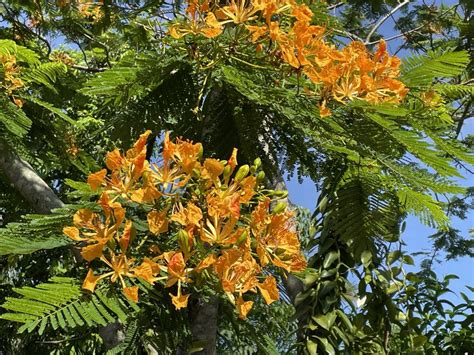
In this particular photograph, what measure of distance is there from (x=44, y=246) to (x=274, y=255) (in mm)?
423

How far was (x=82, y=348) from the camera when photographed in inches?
146

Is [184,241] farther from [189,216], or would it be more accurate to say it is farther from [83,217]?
[83,217]

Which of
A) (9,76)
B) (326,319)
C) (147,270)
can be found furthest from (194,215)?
(9,76)

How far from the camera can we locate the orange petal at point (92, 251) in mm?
982

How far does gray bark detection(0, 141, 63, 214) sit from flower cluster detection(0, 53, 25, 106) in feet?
0.79

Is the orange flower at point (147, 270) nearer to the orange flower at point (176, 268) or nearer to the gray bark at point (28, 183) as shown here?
the orange flower at point (176, 268)

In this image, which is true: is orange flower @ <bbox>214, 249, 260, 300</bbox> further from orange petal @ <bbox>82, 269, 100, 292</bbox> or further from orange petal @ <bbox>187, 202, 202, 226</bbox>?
orange petal @ <bbox>82, 269, 100, 292</bbox>

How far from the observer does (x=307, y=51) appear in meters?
1.19

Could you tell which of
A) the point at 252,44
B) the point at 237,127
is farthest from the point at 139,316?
the point at 252,44

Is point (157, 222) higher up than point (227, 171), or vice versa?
point (227, 171)

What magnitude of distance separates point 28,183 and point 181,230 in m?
1.28

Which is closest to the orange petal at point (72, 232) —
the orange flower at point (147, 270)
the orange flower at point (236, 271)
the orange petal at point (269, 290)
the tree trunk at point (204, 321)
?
the orange flower at point (147, 270)

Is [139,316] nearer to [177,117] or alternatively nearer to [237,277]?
[237,277]

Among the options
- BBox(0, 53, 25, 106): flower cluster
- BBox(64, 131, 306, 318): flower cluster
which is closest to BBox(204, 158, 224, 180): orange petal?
BBox(64, 131, 306, 318): flower cluster
